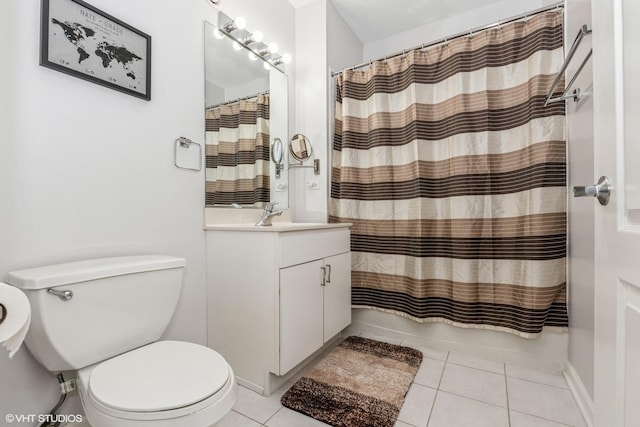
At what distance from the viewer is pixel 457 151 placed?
1792 mm

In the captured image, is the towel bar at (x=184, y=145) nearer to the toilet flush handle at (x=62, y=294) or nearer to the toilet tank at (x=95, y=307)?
the toilet tank at (x=95, y=307)

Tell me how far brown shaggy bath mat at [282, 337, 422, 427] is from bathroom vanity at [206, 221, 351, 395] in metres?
0.14

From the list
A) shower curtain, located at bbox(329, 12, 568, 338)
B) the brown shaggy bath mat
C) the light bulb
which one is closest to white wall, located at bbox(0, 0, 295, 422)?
the light bulb

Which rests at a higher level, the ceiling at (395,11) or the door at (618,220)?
the ceiling at (395,11)

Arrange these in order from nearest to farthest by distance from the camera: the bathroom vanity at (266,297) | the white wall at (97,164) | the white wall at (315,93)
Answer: the white wall at (97,164) < the bathroom vanity at (266,297) < the white wall at (315,93)

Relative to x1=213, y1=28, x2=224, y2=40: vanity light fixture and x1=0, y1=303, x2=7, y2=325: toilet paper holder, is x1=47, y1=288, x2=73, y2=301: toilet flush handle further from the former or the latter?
x1=213, y1=28, x2=224, y2=40: vanity light fixture

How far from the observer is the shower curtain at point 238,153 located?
163 centimetres

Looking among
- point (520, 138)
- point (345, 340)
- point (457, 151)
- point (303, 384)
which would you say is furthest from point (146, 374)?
point (520, 138)

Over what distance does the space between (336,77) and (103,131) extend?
1617 millimetres

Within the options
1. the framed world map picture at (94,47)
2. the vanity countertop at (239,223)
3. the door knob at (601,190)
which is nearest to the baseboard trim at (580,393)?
the door knob at (601,190)

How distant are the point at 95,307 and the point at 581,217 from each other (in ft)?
6.68

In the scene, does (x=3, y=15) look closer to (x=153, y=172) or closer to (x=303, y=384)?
(x=153, y=172)

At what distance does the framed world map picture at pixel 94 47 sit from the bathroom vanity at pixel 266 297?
0.79 meters

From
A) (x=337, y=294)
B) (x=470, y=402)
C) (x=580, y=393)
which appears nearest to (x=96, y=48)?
(x=337, y=294)
